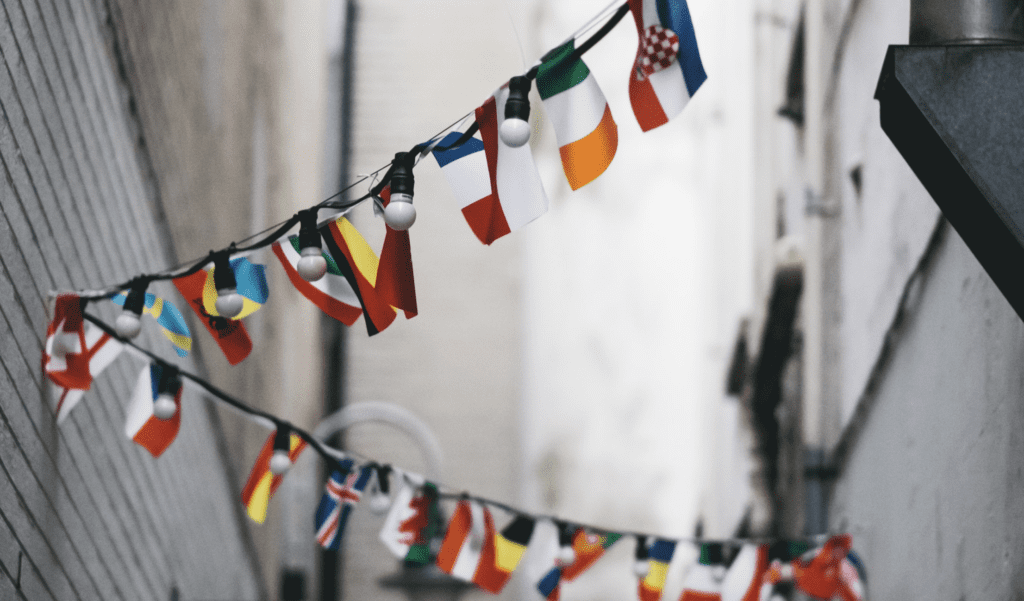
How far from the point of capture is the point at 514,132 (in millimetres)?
3256

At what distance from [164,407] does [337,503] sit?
3.86 ft

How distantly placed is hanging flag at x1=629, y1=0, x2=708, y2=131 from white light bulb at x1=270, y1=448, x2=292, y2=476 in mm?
2178

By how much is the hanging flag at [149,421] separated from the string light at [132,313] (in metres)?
0.47

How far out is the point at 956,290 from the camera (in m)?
4.46

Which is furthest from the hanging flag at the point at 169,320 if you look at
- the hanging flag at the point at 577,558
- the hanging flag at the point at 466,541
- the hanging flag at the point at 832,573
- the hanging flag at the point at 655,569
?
the hanging flag at the point at 832,573

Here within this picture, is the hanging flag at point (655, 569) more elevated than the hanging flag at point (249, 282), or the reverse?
the hanging flag at point (249, 282)

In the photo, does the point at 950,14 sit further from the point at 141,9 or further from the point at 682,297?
the point at 682,297

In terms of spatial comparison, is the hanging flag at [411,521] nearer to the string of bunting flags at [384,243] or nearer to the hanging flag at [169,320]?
the string of bunting flags at [384,243]

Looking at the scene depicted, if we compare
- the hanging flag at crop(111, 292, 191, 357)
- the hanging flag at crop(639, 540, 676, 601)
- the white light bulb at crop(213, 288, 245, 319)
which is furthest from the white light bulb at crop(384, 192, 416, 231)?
the hanging flag at crop(639, 540, 676, 601)

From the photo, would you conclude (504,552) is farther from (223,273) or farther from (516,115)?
(516,115)

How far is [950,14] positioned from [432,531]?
3.37 meters

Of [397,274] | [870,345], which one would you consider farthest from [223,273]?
[870,345]

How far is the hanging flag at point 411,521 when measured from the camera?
5.45 meters

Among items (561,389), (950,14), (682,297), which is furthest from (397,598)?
(950,14)
